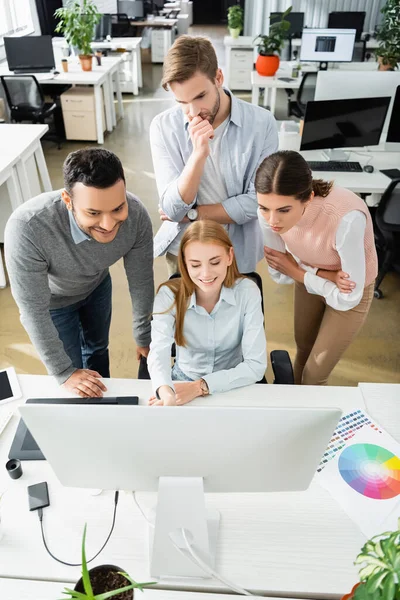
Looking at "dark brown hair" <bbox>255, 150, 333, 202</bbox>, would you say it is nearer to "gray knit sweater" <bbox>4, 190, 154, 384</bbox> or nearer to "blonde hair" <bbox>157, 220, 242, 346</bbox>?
"blonde hair" <bbox>157, 220, 242, 346</bbox>

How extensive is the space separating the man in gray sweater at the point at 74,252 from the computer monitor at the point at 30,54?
5.09 metres

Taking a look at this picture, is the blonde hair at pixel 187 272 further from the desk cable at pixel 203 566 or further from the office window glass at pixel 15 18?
the office window glass at pixel 15 18

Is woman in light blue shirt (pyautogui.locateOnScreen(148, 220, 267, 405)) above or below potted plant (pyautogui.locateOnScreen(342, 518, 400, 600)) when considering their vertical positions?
below

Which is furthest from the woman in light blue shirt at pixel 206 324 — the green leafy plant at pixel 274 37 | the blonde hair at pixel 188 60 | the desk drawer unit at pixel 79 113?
the desk drawer unit at pixel 79 113

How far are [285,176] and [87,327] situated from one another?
110cm

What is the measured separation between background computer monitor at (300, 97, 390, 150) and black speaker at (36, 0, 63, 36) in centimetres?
684

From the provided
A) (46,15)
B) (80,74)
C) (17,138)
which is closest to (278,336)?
(17,138)

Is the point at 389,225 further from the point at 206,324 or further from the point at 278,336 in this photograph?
the point at 206,324

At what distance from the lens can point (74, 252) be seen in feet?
4.95

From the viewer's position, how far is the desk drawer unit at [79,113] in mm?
5488

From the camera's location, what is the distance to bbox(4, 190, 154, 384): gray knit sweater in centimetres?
140

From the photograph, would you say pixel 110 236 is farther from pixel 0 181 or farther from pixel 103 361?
pixel 0 181

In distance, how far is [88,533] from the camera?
45.6 inches

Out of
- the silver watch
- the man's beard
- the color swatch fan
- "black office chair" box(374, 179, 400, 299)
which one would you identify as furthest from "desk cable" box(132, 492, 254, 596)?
"black office chair" box(374, 179, 400, 299)
